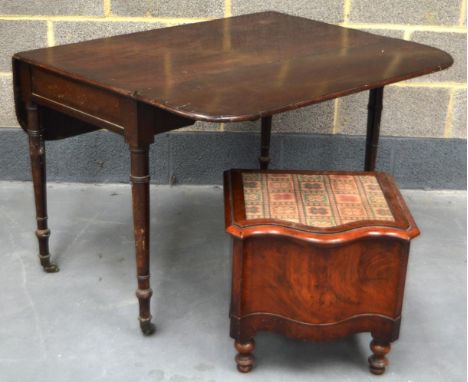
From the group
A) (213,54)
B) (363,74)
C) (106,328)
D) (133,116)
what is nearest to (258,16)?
(213,54)

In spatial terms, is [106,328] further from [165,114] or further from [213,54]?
[213,54]

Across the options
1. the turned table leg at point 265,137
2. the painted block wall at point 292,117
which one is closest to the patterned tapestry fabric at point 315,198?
the turned table leg at point 265,137

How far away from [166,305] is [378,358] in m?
0.74

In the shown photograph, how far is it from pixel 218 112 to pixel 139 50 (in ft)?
2.36

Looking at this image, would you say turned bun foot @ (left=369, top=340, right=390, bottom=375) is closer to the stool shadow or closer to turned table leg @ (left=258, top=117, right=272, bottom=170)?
the stool shadow

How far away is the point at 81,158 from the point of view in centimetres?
389

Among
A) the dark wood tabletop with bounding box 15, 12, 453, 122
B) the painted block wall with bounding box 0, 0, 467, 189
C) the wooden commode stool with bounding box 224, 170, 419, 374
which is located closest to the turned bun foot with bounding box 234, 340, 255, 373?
the wooden commode stool with bounding box 224, 170, 419, 374

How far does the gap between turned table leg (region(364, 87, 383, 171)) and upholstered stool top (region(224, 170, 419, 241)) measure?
1.28ft

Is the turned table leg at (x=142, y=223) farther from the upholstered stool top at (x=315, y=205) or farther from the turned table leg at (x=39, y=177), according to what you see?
the turned table leg at (x=39, y=177)

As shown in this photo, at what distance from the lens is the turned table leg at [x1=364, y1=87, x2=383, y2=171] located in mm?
3072

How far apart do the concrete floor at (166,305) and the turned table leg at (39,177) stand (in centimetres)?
7

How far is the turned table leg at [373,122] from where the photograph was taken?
3.07 m

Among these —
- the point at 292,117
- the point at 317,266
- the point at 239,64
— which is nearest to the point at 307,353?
the point at 317,266

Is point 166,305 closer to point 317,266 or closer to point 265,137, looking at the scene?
point 317,266
